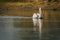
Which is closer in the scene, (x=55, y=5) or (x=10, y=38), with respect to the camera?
(x=10, y=38)

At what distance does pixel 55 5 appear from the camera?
15.2 meters

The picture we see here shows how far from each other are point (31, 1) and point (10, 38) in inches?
441

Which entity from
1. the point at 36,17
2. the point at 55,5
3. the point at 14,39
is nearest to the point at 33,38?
the point at 14,39

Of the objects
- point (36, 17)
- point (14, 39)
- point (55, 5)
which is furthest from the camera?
point (55, 5)

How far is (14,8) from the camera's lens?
51.8 ft

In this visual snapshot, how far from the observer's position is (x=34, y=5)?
1551cm

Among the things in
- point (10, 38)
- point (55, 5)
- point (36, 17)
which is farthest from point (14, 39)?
point (55, 5)

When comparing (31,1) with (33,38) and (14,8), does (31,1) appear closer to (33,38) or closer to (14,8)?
(14,8)

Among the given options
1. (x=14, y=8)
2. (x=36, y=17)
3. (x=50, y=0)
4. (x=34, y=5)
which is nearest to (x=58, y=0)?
(x=50, y=0)

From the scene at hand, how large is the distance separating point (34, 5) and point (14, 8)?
46.9 inches

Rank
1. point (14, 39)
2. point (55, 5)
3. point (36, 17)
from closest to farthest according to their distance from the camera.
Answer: point (14, 39) → point (36, 17) → point (55, 5)

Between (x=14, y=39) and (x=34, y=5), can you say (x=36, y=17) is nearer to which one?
(x=14, y=39)

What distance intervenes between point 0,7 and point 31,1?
181 cm

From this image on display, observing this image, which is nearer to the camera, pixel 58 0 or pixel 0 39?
pixel 0 39
